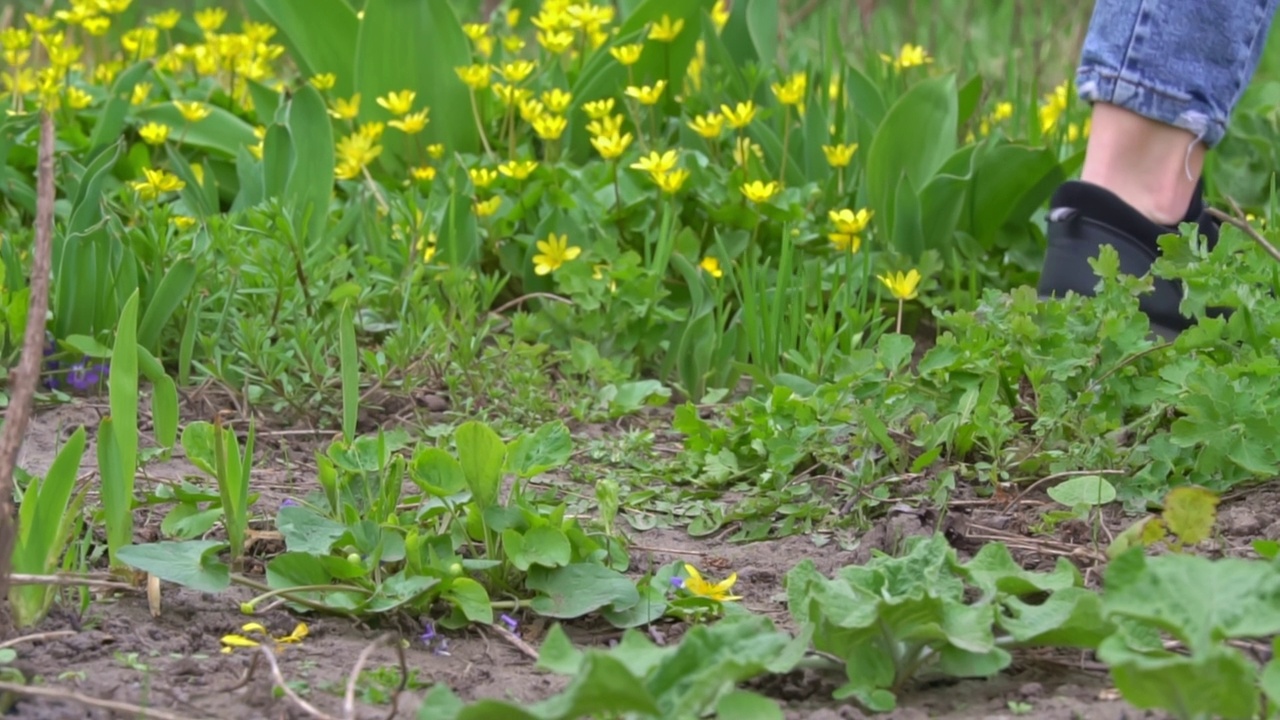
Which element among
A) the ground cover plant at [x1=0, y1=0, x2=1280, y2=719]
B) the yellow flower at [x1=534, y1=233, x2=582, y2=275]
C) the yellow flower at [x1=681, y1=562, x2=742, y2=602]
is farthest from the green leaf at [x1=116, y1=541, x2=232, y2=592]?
the yellow flower at [x1=534, y1=233, x2=582, y2=275]

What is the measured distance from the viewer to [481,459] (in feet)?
5.62

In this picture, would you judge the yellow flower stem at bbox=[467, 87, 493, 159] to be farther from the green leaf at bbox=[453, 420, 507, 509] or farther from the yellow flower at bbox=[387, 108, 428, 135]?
the green leaf at bbox=[453, 420, 507, 509]

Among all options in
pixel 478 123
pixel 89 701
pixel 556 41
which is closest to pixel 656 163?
pixel 478 123

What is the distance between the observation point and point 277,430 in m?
2.43

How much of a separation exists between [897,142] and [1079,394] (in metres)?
1.17

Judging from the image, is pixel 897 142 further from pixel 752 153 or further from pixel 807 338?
pixel 807 338

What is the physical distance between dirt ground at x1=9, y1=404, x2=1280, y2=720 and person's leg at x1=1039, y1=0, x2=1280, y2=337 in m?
0.77

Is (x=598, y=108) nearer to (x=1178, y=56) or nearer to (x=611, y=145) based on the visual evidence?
(x=611, y=145)

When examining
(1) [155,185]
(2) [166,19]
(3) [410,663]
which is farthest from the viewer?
(2) [166,19]

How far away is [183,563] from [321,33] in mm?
2179

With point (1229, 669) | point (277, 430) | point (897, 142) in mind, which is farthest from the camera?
point (897, 142)

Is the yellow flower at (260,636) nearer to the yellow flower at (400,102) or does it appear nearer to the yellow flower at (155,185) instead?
the yellow flower at (155,185)

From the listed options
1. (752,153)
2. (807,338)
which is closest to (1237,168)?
(752,153)

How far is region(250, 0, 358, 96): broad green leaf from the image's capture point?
11.5 ft
